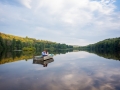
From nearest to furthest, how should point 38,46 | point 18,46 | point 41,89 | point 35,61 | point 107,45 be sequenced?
point 41,89 < point 35,61 < point 18,46 < point 107,45 < point 38,46

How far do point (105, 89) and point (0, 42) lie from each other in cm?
9371

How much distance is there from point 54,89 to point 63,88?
2.67ft

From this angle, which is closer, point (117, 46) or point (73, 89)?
point (73, 89)

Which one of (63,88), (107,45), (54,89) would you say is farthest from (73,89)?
(107,45)

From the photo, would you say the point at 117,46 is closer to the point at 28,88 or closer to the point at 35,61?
the point at 35,61

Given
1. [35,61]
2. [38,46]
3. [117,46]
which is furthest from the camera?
[38,46]

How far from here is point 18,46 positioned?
119438 mm

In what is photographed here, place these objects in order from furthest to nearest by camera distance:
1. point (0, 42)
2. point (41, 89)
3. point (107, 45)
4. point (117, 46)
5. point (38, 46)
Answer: point (38, 46) → point (107, 45) → point (117, 46) → point (0, 42) → point (41, 89)

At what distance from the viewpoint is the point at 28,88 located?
12156 mm

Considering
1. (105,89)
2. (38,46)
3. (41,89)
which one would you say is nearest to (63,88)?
(41,89)

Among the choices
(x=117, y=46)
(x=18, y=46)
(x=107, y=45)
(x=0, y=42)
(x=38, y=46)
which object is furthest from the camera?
(x=38, y=46)

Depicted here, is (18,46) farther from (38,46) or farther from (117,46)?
(117,46)

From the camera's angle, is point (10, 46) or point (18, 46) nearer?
point (10, 46)

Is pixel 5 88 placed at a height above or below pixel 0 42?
below
